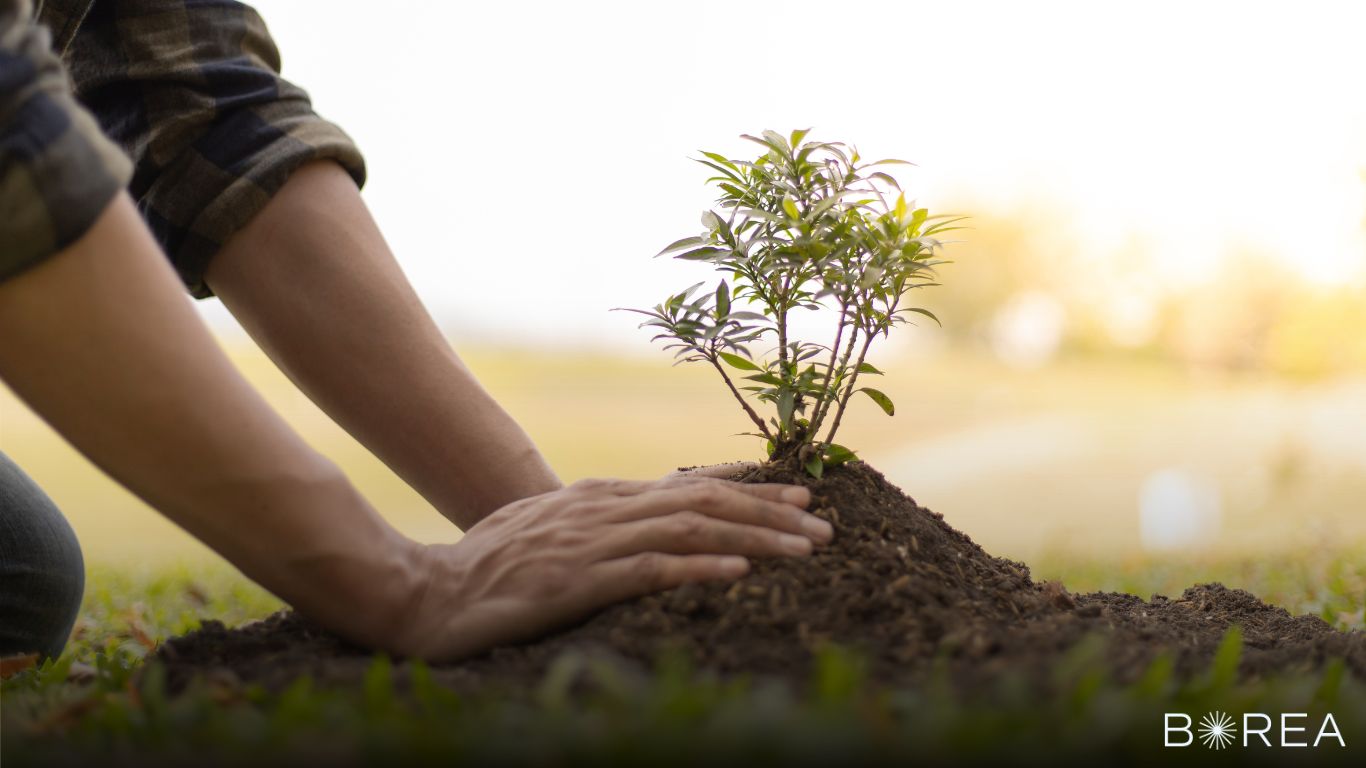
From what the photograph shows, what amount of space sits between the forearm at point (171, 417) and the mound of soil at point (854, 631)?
191mm

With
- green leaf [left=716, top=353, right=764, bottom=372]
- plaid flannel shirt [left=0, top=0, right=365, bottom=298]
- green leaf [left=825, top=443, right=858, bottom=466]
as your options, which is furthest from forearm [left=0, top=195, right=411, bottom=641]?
green leaf [left=825, top=443, right=858, bottom=466]

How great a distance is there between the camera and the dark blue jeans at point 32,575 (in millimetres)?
2688

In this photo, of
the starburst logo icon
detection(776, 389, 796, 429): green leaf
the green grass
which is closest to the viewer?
the green grass

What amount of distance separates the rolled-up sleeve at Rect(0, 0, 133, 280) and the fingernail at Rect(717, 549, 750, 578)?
114 centimetres

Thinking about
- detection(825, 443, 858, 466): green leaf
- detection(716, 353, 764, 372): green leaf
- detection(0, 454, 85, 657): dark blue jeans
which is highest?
detection(716, 353, 764, 372): green leaf

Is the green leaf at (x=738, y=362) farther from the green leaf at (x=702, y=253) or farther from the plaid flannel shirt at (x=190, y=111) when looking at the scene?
the plaid flannel shirt at (x=190, y=111)

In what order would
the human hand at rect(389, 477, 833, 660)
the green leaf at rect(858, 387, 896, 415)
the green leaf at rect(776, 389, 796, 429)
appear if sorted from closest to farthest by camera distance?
the human hand at rect(389, 477, 833, 660) → the green leaf at rect(776, 389, 796, 429) → the green leaf at rect(858, 387, 896, 415)

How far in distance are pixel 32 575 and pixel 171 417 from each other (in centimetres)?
167

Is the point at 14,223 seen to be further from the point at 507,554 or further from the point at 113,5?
the point at 113,5

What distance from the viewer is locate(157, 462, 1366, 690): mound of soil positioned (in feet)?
4.89

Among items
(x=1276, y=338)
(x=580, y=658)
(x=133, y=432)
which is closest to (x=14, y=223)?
(x=133, y=432)

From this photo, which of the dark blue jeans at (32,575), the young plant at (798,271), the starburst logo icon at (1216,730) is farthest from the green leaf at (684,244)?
the dark blue jeans at (32,575)

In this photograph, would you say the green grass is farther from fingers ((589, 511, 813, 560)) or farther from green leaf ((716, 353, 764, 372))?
green leaf ((716, 353, 764, 372))

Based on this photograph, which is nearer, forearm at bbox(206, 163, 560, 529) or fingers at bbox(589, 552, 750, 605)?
fingers at bbox(589, 552, 750, 605)
